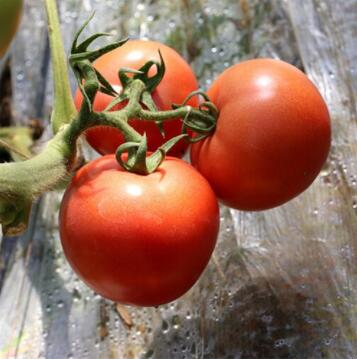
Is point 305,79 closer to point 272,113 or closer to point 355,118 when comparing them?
point 272,113

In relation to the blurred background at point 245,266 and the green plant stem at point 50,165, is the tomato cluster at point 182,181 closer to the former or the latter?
the green plant stem at point 50,165

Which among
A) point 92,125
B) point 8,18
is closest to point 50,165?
point 92,125

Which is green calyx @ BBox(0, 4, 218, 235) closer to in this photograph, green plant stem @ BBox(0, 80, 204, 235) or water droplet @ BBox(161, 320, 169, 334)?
green plant stem @ BBox(0, 80, 204, 235)

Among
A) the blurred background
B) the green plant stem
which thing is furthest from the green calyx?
the blurred background

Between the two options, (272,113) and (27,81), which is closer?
(272,113)

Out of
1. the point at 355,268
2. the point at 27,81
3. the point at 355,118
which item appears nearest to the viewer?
the point at 355,268

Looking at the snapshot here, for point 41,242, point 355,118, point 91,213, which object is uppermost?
point 91,213

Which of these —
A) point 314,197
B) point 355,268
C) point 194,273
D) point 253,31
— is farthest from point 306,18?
point 194,273

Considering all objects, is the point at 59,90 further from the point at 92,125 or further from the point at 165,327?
the point at 165,327
